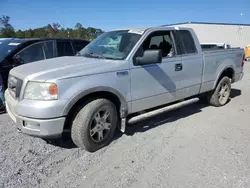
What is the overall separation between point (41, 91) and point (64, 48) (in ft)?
10.9

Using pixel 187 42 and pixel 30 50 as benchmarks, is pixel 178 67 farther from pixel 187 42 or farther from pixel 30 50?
pixel 30 50

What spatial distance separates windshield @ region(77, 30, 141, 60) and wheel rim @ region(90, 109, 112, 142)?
3.17ft

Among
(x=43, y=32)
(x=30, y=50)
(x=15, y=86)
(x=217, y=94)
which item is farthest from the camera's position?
(x=43, y=32)

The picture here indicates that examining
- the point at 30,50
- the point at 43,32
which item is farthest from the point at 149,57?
the point at 43,32

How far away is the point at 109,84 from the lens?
130 inches

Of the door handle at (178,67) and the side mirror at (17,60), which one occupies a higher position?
the side mirror at (17,60)

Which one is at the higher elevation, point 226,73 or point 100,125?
point 226,73

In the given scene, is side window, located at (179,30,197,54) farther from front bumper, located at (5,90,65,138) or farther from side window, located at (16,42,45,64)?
side window, located at (16,42,45,64)

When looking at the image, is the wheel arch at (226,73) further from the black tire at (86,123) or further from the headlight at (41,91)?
the headlight at (41,91)

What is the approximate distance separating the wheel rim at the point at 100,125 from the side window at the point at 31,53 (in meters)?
2.93

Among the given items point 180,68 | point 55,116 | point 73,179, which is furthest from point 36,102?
point 180,68

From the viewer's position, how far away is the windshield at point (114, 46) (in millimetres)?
3712

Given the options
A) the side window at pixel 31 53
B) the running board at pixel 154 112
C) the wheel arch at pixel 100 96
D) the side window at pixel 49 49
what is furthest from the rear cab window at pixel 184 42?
the side window at pixel 31 53

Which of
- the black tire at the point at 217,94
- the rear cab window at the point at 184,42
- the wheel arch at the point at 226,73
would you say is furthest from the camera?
the black tire at the point at 217,94
